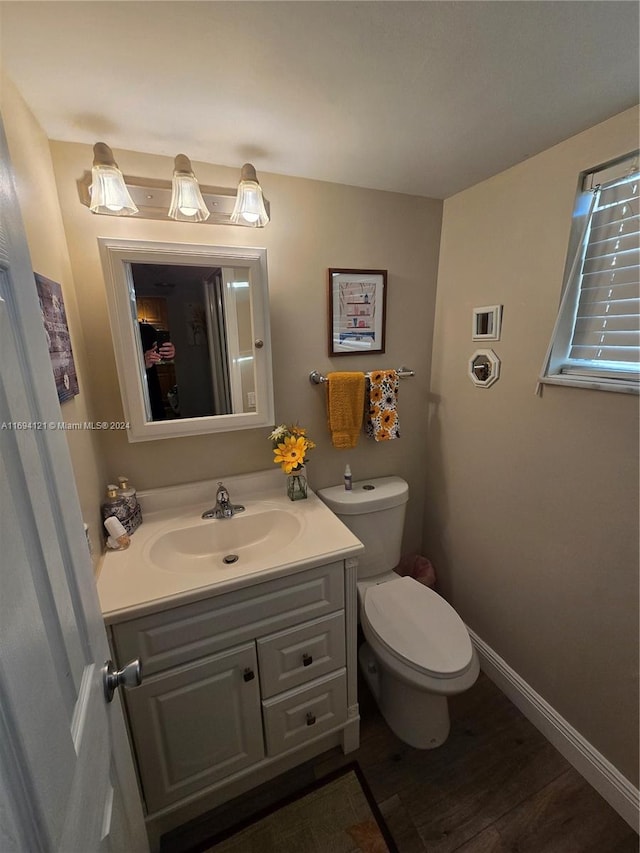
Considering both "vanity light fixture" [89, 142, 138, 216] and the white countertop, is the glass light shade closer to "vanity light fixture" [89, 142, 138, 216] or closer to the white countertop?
"vanity light fixture" [89, 142, 138, 216]

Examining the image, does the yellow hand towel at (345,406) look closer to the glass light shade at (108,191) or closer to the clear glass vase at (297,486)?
the clear glass vase at (297,486)

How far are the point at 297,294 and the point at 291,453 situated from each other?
64 cm

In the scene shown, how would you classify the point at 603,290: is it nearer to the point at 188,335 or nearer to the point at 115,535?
the point at 188,335

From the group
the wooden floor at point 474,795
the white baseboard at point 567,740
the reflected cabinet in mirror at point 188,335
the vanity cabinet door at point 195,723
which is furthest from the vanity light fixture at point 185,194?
the white baseboard at point 567,740

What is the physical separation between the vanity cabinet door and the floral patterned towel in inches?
37.5

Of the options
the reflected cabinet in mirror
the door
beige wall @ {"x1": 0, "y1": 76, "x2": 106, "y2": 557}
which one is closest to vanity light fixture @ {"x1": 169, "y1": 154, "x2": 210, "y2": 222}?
the reflected cabinet in mirror

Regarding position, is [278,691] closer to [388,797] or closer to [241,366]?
[388,797]

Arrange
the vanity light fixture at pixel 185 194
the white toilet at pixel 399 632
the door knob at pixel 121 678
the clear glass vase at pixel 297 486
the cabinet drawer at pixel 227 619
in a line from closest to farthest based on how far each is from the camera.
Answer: the door knob at pixel 121 678
the cabinet drawer at pixel 227 619
the vanity light fixture at pixel 185 194
the white toilet at pixel 399 632
the clear glass vase at pixel 297 486

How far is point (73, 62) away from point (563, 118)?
1.25 m

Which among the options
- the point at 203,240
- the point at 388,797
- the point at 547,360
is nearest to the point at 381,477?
the point at 547,360

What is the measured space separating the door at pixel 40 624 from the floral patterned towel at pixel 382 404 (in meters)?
1.17

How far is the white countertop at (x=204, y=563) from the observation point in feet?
3.08

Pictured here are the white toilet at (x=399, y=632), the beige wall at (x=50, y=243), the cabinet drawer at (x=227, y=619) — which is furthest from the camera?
the white toilet at (x=399, y=632)

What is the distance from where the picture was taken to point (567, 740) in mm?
1269
